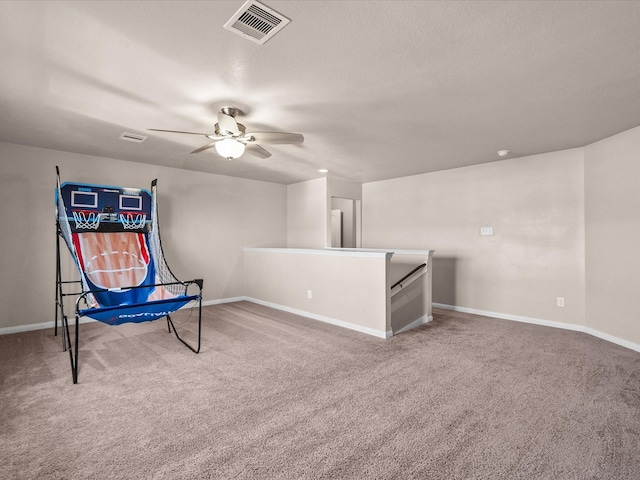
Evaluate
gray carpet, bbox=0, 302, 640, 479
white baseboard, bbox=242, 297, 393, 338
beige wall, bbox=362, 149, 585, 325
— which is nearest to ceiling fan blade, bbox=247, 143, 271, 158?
gray carpet, bbox=0, 302, 640, 479

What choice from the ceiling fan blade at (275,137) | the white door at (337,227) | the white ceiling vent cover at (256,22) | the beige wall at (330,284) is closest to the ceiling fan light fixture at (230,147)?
the ceiling fan blade at (275,137)

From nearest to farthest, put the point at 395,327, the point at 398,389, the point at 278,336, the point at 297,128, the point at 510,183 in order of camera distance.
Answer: the point at 398,389 < the point at 297,128 < the point at 278,336 < the point at 395,327 < the point at 510,183

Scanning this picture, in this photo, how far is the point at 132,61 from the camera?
2.12 metres

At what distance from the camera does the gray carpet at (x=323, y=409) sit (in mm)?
1669

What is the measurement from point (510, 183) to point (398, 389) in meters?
3.63

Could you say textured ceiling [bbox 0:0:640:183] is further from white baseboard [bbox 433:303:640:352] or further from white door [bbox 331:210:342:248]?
white door [bbox 331:210:342:248]

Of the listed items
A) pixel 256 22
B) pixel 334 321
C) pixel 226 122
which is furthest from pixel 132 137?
pixel 334 321

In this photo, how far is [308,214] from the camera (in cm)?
643

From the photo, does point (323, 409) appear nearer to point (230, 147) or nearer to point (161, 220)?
point (230, 147)

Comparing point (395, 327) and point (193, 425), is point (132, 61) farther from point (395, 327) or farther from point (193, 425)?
point (395, 327)

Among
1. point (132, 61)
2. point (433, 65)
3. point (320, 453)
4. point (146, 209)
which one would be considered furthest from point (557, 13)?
point (146, 209)

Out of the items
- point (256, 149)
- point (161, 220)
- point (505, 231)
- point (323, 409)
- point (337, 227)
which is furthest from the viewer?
point (337, 227)

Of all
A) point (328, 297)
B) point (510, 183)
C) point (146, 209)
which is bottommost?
point (328, 297)

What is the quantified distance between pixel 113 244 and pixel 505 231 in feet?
17.6
